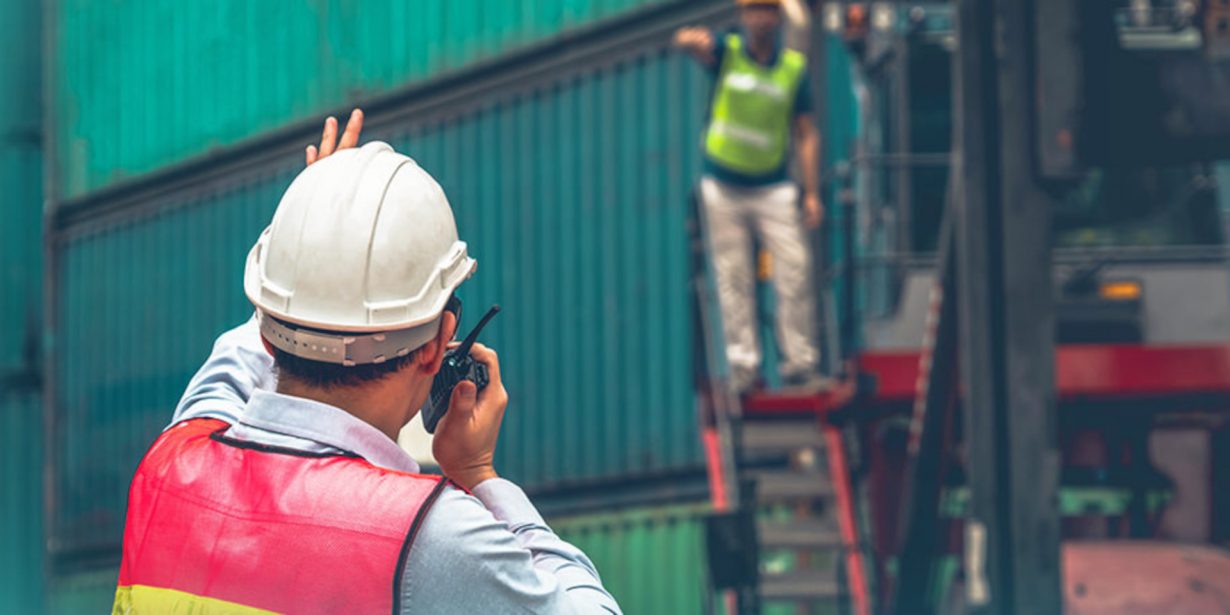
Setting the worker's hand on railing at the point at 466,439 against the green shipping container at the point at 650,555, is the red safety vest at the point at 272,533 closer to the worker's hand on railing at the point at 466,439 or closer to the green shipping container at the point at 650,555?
the worker's hand on railing at the point at 466,439

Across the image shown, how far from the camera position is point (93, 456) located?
62.0ft

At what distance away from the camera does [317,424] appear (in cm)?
204

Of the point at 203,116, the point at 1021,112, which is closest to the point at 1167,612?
the point at 1021,112

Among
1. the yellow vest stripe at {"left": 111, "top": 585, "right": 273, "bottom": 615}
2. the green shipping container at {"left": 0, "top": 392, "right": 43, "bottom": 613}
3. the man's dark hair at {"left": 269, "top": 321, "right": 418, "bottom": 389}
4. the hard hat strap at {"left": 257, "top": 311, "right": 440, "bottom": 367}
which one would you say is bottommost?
→ the green shipping container at {"left": 0, "top": 392, "right": 43, "bottom": 613}

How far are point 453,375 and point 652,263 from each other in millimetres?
10997

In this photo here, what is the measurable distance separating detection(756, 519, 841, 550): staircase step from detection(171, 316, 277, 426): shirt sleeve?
19.1 feet

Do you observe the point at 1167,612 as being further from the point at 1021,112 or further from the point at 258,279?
the point at 258,279

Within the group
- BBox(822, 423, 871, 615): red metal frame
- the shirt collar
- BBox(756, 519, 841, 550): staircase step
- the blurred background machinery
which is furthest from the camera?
BBox(756, 519, 841, 550): staircase step

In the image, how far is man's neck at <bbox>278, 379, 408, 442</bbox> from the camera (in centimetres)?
207

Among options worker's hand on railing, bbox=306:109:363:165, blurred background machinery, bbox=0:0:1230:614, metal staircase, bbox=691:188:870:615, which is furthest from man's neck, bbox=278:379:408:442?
metal staircase, bbox=691:188:870:615

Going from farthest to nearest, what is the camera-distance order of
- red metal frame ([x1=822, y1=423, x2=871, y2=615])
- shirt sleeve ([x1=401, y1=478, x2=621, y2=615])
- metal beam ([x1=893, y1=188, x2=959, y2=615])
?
red metal frame ([x1=822, y1=423, x2=871, y2=615]) < metal beam ([x1=893, y1=188, x2=959, y2=615]) < shirt sleeve ([x1=401, y1=478, x2=621, y2=615])

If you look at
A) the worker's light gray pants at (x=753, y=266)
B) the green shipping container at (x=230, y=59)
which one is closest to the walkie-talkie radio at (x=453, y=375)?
the worker's light gray pants at (x=753, y=266)

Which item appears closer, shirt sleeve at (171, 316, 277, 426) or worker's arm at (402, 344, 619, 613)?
worker's arm at (402, 344, 619, 613)

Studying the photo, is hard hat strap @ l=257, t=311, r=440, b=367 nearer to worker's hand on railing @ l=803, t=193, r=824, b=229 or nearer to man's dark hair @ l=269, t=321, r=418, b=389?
man's dark hair @ l=269, t=321, r=418, b=389
